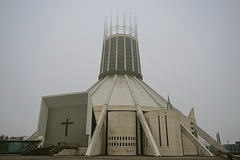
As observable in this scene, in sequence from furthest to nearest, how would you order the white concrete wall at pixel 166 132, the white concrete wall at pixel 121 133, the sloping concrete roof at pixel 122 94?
the sloping concrete roof at pixel 122 94
the white concrete wall at pixel 121 133
the white concrete wall at pixel 166 132

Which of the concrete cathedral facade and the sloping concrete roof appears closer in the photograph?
the concrete cathedral facade

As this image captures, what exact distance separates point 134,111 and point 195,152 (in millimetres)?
9404

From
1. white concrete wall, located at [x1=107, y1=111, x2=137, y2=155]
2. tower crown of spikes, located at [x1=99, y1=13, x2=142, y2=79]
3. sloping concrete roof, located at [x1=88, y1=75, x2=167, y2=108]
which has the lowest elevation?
white concrete wall, located at [x1=107, y1=111, x2=137, y2=155]

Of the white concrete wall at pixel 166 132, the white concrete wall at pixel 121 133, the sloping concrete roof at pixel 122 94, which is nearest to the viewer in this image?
the white concrete wall at pixel 166 132

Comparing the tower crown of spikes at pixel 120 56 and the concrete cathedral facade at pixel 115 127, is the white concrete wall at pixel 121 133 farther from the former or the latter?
the tower crown of spikes at pixel 120 56

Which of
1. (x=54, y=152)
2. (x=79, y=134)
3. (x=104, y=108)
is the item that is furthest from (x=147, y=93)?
(x=54, y=152)

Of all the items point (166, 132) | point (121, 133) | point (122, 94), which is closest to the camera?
point (166, 132)

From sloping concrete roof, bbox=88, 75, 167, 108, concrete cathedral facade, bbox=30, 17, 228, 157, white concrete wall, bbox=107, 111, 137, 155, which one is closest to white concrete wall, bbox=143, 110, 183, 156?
concrete cathedral facade, bbox=30, 17, 228, 157

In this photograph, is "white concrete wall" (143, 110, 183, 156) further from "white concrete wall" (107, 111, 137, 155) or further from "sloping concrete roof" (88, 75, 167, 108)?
"sloping concrete roof" (88, 75, 167, 108)

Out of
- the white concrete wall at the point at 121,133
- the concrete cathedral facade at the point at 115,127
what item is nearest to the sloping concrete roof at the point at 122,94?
the concrete cathedral facade at the point at 115,127

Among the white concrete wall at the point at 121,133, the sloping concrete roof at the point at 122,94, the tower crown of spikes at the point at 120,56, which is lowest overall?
the white concrete wall at the point at 121,133

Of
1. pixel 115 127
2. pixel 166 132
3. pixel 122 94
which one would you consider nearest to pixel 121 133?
pixel 115 127

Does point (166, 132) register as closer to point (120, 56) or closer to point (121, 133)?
point (121, 133)

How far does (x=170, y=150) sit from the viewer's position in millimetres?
21609
